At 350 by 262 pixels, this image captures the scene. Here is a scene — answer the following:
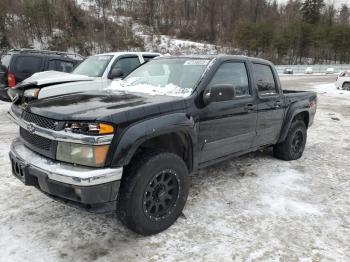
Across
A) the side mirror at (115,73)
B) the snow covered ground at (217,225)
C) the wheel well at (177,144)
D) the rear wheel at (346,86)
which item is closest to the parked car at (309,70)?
the rear wheel at (346,86)

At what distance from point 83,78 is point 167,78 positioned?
3.24 metres

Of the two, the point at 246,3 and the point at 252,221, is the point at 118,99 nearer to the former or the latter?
the point at 252,221

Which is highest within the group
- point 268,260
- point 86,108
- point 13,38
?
point 13,38

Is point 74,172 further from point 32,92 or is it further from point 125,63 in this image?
point 125,63

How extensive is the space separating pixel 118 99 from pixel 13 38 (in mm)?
40082

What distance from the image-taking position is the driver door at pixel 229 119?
12.6ft

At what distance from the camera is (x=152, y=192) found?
321 cm

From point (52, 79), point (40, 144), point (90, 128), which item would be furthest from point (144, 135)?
point (52, 79)

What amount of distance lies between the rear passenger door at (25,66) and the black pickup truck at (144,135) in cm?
556

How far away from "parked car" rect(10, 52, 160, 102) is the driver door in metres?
3.00

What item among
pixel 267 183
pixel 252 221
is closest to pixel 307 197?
pixel 267 183

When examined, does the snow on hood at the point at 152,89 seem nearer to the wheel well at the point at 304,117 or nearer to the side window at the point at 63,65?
the wheel well at the point at 304,117

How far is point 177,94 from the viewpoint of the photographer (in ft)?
12.2

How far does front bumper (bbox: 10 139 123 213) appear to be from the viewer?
2.73 metres
